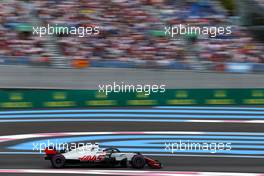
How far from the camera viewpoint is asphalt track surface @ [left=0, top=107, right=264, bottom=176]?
11.0 meters

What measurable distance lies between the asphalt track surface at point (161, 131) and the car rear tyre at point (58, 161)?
135 mm

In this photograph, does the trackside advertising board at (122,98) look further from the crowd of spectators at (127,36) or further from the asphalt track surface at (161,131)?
the crowd of spectators at (127,36)

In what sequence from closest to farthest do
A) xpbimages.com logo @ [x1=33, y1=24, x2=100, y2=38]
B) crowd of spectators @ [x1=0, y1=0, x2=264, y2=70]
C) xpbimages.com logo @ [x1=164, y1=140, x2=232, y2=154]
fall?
1. xpbimages.com logo @ [x1=164, y1=140, x2=232, y2=154]
2. crowd of spectators @ [x1=0, y1=0, x2=264, y2=70]
3. xpbimages.com logo @ [x1=33, y1=24, x2=100, y2=38]

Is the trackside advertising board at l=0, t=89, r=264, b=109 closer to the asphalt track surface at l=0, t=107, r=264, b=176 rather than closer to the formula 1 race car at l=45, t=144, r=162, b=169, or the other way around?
the asphalt track surface at l=0, t=107, r=264, b=176

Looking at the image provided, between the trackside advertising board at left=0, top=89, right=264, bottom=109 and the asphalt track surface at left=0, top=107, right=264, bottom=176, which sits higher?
the trackside advertising board at left=0, top=89, right=264, bottom=109

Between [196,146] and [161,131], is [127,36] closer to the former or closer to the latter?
[161,131]

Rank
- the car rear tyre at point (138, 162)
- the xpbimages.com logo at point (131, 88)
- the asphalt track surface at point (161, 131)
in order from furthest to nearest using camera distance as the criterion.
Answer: the xpbimages.com logo at point (131, 88), the asphalt track surface at point (161, 131), the car rear tyre at point (138, 162)

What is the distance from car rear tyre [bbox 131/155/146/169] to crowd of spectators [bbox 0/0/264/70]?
7704mm

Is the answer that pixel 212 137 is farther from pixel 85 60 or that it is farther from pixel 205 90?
pixel 85 60

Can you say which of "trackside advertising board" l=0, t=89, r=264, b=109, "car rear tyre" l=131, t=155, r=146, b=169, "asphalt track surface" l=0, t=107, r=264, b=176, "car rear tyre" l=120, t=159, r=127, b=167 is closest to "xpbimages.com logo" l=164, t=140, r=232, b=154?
"asphalt track surface" l=0, t=107, r=264, b=176

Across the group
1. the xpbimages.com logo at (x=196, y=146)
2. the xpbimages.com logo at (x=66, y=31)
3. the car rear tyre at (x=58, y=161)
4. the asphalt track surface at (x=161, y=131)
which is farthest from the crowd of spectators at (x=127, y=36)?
the car rear tyre at (x=58, y=161)

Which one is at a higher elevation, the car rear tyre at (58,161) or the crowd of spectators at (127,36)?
the crowd of spectators at (127,36)

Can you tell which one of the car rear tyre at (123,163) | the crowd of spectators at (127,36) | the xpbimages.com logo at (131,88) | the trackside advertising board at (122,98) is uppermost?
the crowd of spectators at (127,36)

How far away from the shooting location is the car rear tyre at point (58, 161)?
10.5 m
